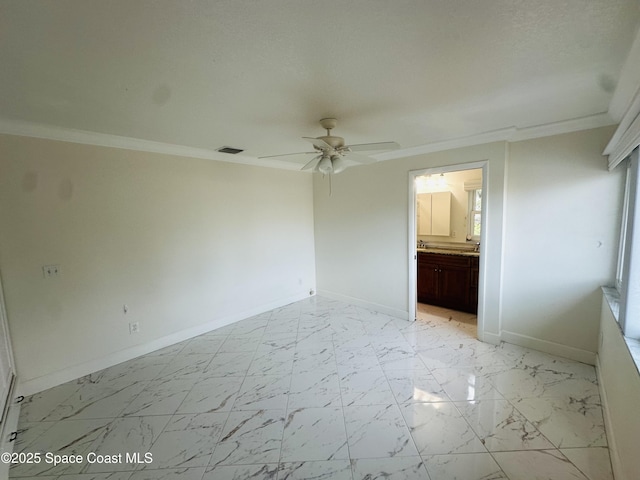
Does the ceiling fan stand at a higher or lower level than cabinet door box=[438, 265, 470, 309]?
higher

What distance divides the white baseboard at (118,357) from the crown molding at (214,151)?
2.21 meters

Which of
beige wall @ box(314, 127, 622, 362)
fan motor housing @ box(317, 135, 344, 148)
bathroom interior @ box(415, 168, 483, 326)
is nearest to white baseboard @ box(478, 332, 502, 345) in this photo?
beige wall @ box(314, 127, 622, 362)

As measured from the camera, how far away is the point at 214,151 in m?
3.58

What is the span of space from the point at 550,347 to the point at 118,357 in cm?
467

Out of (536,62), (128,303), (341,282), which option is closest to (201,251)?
(128,303)

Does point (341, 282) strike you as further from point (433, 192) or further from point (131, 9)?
point (131, 9)

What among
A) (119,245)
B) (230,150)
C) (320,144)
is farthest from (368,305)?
(119,245)

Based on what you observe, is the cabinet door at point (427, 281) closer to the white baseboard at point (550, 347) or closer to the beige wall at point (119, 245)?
the white baseboard at point (550, 347)

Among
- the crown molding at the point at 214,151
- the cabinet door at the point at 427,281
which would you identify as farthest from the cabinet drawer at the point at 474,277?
the crown molding at the point at 214,151

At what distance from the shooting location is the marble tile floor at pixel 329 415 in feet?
5.62

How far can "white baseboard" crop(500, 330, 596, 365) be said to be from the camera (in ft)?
9.00

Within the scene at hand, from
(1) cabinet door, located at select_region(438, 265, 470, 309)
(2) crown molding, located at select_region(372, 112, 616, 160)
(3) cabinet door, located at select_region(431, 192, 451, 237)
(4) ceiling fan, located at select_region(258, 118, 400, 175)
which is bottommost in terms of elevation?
(1) cabinet door, located at select_region(438, 265, 470, 309)

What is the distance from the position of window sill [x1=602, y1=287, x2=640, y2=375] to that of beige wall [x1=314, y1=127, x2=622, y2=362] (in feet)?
0.46

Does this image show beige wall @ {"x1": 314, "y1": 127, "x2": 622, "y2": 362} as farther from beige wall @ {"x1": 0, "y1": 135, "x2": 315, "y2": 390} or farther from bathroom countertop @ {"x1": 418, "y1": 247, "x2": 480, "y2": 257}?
beige wall @ {"x1": 0, "y1": 135, "x2": 315, "y2": 390}
